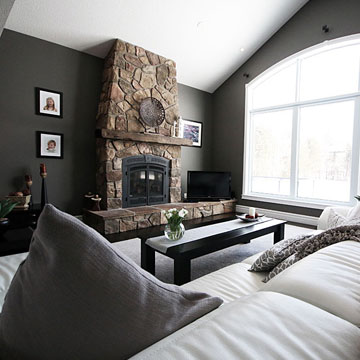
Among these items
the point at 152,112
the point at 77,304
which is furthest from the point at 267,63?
the point at 77,304

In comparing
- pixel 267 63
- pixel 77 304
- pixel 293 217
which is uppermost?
pixel 267 63

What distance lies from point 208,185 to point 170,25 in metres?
2.94

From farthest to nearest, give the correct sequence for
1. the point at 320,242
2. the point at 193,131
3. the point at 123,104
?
the point at 193,131, the point at 123,104, the point at 320,242

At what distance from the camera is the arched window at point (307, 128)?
161 inches

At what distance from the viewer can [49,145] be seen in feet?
12.2

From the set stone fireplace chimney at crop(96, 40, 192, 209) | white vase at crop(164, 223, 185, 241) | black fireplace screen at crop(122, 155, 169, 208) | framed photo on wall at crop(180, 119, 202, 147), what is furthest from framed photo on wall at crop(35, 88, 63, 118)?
white vase at crop(164, 223, 185, 241)

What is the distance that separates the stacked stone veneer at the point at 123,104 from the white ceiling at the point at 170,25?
0.23 meters

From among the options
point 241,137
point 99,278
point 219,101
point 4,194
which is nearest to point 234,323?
point 99,278

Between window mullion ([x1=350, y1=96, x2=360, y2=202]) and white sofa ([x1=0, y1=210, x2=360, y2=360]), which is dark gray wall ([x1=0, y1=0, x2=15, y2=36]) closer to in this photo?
white sofa ([x1=0, y1=210, x2=360, y2=360])

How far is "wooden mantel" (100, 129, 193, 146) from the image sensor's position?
3832 millimetres

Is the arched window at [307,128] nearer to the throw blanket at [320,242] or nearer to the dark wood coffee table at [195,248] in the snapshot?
the dark wood coffee table at [195,248]

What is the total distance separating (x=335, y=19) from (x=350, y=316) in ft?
16.4

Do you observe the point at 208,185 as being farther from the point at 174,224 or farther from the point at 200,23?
the point at 174,224

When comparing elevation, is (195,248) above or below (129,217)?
above
